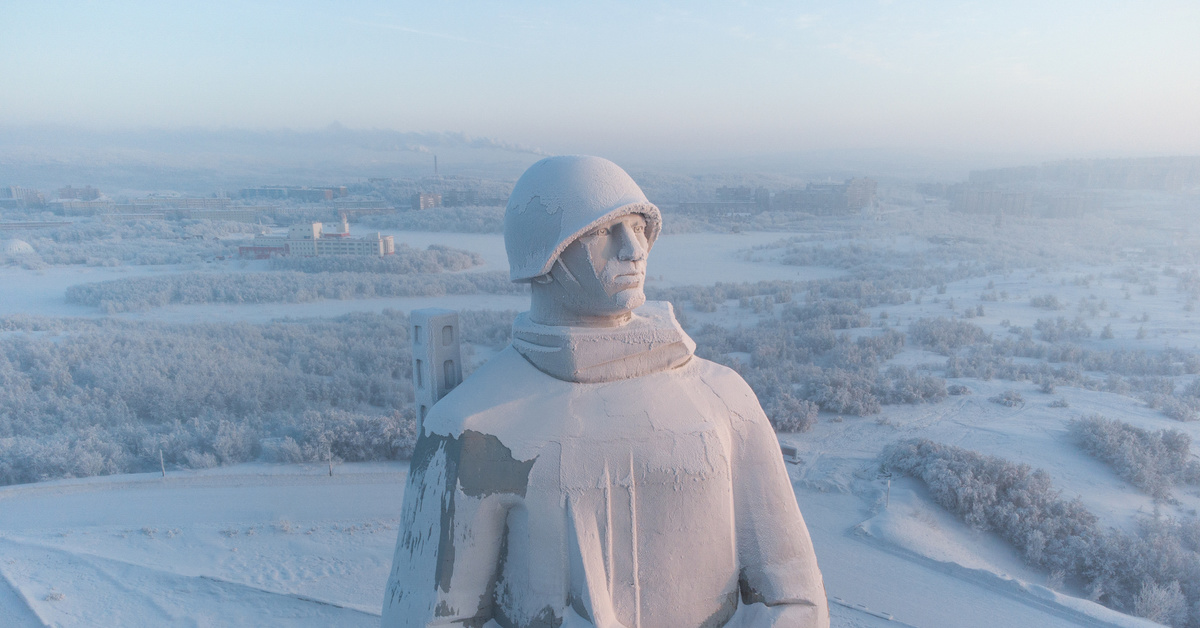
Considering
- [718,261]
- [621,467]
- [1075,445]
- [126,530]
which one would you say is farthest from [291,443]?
[718,261]

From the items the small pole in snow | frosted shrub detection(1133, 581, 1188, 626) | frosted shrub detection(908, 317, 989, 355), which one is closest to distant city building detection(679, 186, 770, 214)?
frosted shrub detection(908, 317, 989, 355)

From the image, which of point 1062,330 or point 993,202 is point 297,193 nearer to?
point 993,202

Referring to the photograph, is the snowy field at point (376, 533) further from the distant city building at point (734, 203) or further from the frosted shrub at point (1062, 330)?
the distant city building at point (734, 203)

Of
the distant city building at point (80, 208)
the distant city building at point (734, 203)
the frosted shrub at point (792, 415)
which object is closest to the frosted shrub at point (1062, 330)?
the frosted shrub at point (792, 415)

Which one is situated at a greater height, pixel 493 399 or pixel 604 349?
pixel 604 349

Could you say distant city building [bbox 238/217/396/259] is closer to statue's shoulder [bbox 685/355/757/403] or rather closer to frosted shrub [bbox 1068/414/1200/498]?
frosted shrub [bbox 1068/414/1200/498]

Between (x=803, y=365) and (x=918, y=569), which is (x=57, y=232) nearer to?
(x=803, y=365)

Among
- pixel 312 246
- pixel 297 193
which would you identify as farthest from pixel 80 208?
pixel 312 246
